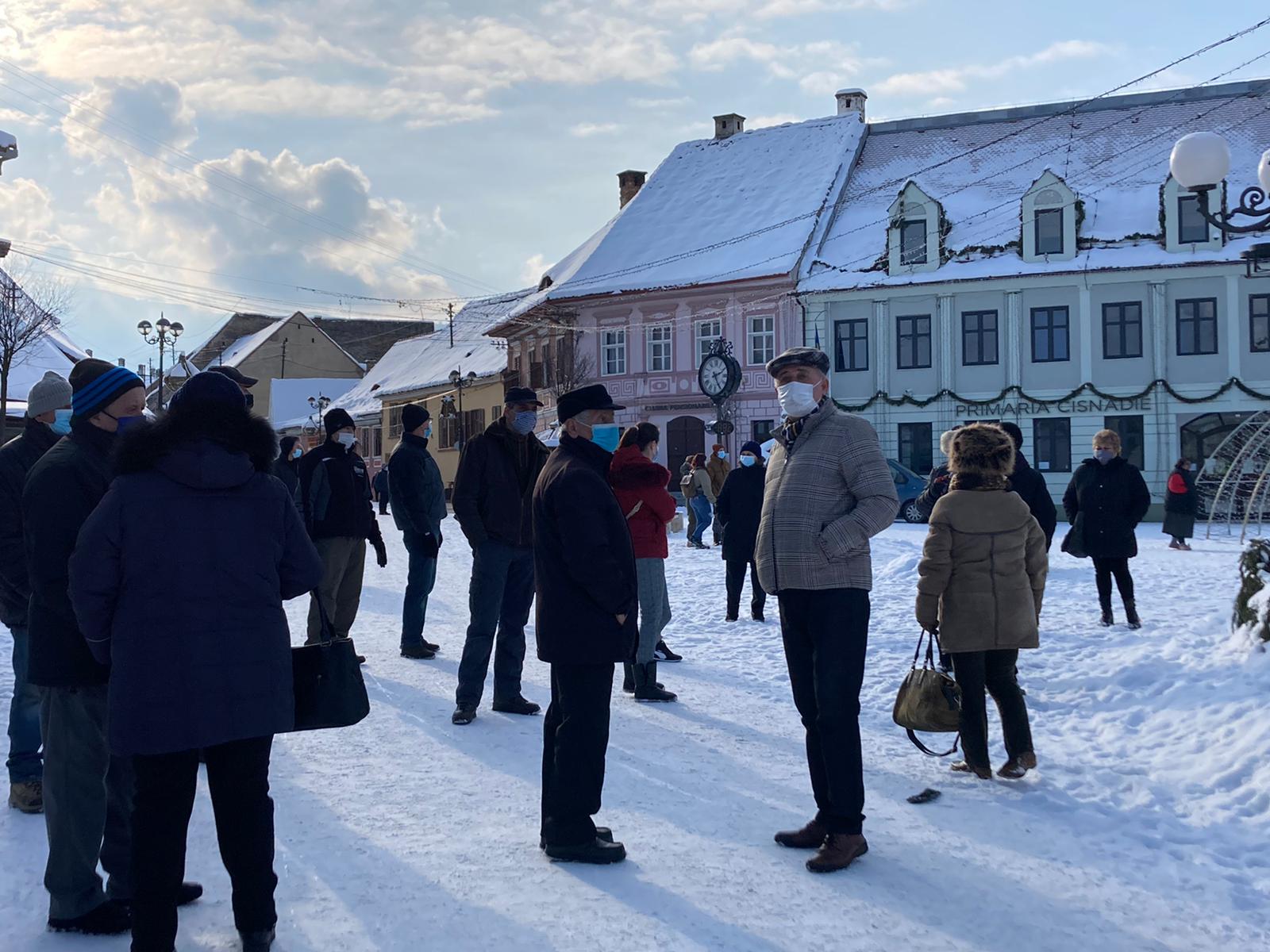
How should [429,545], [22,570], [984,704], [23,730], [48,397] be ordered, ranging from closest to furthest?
1. [22,570]
2. [48,397]
3. [23,730]
4. [984,704]
5. [429,545]

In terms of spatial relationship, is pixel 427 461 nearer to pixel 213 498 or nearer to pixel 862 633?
pixel 862 633

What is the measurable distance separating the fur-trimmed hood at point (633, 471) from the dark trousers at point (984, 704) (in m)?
2.56

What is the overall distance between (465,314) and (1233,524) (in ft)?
140

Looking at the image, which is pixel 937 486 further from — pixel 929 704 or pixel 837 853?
pixel 837 853

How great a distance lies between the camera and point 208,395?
12.5 feet

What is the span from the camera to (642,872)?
4.88 meters

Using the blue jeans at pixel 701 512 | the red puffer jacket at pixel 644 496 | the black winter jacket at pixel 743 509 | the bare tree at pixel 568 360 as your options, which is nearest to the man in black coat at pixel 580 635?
the red puffer jacket at pixel 644 496

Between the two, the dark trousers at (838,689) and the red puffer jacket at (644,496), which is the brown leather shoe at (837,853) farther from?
the red puffer jacket at (644,496)

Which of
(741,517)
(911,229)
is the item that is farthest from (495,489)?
(911,229)

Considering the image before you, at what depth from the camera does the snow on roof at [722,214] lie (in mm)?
38031

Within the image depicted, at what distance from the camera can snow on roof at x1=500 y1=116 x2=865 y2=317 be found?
38031 millimetres

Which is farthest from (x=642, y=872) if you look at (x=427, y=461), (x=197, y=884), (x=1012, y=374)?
(x=1012, y=374)

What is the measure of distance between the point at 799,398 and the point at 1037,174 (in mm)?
33861

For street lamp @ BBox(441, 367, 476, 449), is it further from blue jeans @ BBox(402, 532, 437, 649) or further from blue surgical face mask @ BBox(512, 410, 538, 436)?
blue surgical face mask @ BBox(512, 410, 538, 436)
